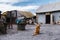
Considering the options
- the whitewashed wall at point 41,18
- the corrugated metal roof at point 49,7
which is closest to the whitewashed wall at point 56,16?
the corrugated metal roof at point 49,7

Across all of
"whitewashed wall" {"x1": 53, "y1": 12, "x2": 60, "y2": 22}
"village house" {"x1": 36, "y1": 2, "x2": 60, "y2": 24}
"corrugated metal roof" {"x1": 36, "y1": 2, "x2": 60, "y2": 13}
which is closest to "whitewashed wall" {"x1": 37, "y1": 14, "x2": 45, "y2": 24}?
"village house" {"x1": 36, "y1": 2, "x2": 60, "y2": 24}

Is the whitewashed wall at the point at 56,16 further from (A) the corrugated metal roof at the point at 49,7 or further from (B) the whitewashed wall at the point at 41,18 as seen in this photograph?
(B) the whitewashed wall at the point at 41,18

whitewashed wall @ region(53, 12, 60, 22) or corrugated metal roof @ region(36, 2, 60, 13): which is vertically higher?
corrugated metal roof @ region(36, 2, 60, 13)

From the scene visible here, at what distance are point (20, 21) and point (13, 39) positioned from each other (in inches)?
309

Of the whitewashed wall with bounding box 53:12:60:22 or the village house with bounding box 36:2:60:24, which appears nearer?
the whitewashed wall with bounding box 53:12:60:22

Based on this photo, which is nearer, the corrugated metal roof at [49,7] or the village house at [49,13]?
the village house at [49,13]

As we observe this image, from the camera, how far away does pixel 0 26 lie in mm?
19141

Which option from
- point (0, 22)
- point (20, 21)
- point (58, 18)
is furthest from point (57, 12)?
point (0, 22)

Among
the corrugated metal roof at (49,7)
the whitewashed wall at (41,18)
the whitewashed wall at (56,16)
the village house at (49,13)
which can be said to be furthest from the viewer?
the whitewashed wall at (41,18)

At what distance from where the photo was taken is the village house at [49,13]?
39906mm

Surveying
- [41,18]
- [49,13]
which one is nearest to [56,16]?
[49,13]

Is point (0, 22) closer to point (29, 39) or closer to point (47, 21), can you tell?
point (29, 39)

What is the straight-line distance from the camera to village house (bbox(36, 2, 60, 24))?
39906 millimetres

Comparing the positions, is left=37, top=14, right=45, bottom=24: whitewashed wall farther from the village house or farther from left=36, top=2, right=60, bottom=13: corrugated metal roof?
left=36, top=2, right=60, bottom=13: corrugated metal roof
